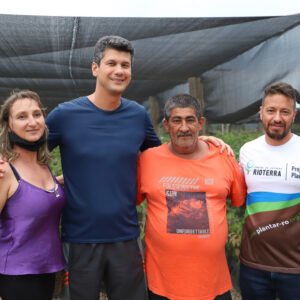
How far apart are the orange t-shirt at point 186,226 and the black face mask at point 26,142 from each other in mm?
715

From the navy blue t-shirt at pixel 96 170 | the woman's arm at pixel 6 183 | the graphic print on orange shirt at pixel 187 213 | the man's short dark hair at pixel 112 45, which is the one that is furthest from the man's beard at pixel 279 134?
the woman's arm at pixel 6 183

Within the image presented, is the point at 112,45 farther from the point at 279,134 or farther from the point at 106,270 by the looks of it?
the point at 106,270

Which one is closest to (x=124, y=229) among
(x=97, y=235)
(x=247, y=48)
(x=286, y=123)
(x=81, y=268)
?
(x=97, y=235)

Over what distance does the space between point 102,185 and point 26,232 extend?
523 mm

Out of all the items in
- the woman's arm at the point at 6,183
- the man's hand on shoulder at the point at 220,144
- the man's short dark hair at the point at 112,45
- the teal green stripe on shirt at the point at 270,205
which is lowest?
the teal green stripe on shirt at the point at 270,205

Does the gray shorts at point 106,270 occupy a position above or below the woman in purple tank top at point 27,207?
below

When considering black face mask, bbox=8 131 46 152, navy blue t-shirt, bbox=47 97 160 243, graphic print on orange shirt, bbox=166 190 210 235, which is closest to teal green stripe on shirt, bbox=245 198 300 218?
graphic print on orange shirt, bbox=166 190 210 235

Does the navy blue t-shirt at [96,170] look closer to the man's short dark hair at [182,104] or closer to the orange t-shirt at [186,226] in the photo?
the orange t-shirt at [186,226]

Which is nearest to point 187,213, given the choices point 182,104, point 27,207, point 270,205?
point 270,205

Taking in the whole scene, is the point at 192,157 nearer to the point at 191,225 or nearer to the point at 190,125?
the point at 190,125

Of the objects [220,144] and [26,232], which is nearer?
[26,232]

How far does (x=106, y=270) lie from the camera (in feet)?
7.16

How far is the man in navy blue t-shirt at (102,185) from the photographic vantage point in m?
2.11

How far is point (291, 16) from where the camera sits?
4.59 meters
